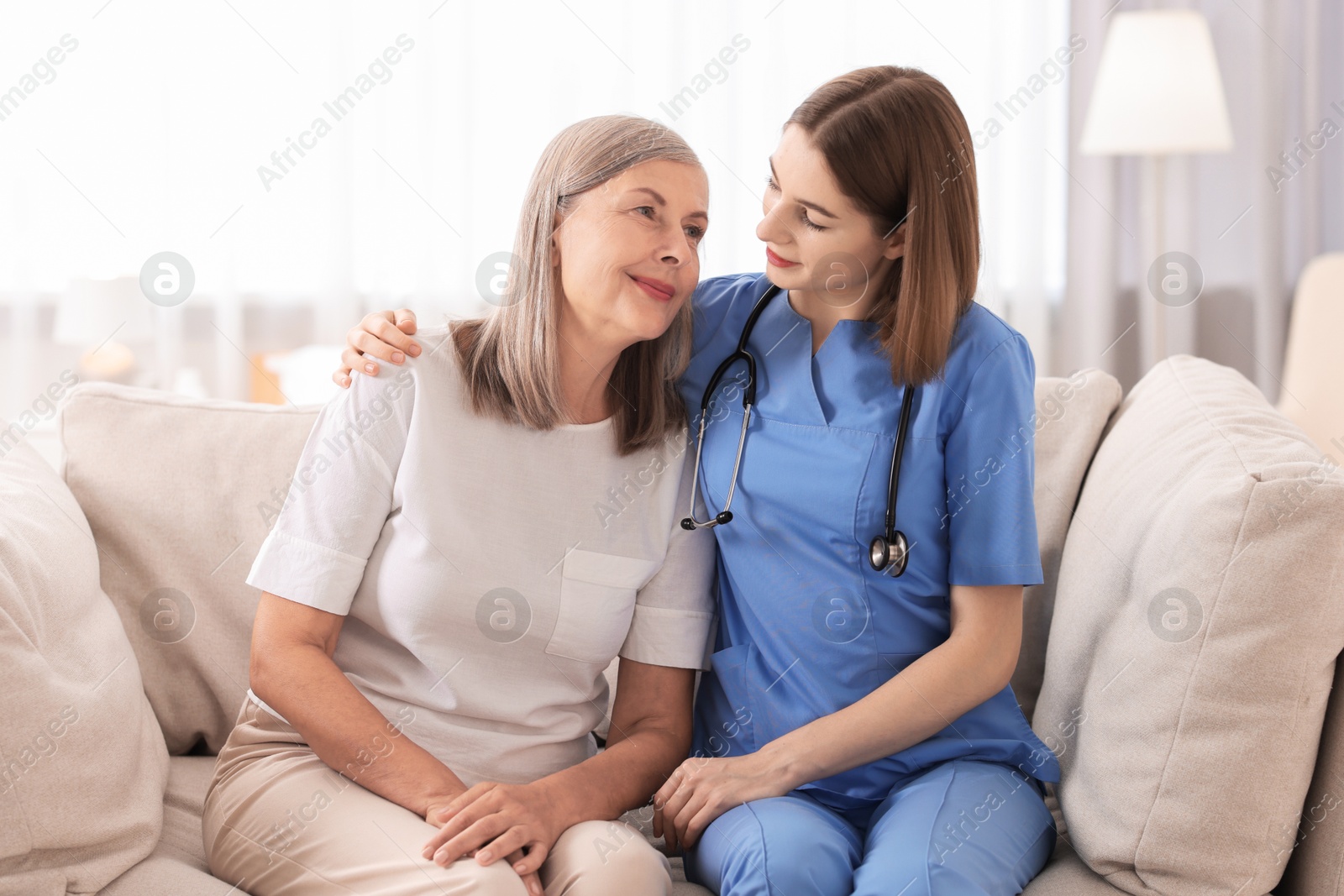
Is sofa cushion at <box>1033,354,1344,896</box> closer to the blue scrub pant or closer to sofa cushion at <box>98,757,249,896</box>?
the blue scrub pant

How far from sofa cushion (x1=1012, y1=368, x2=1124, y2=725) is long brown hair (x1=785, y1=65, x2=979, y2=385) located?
0.37 meters

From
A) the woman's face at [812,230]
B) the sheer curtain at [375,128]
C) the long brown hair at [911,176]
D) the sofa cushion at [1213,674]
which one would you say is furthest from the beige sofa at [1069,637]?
the sheer curtain at [375,128]

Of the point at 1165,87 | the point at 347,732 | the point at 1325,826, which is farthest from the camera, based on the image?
the point at 1165,87

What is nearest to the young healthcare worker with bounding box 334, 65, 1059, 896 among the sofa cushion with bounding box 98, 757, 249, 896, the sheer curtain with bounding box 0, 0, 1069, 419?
the sofa cushion with bounding box 98, 757, 249, 896

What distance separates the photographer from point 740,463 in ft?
4.45

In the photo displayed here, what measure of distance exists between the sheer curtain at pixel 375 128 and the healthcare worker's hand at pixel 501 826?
223 centimetres

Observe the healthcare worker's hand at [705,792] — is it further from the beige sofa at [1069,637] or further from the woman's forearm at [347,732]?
the woman's forearm at [347,732]

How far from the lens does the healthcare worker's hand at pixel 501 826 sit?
3.60 feet

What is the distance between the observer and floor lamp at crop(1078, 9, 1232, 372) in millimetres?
2844

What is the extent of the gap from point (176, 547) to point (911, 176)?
3.71 ft

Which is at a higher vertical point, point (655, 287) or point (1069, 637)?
point (655, 287)

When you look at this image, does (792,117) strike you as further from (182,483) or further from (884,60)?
(884,60)

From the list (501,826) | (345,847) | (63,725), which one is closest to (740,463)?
(501,826)

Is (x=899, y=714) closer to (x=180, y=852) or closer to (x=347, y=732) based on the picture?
(x=347, y=732)
